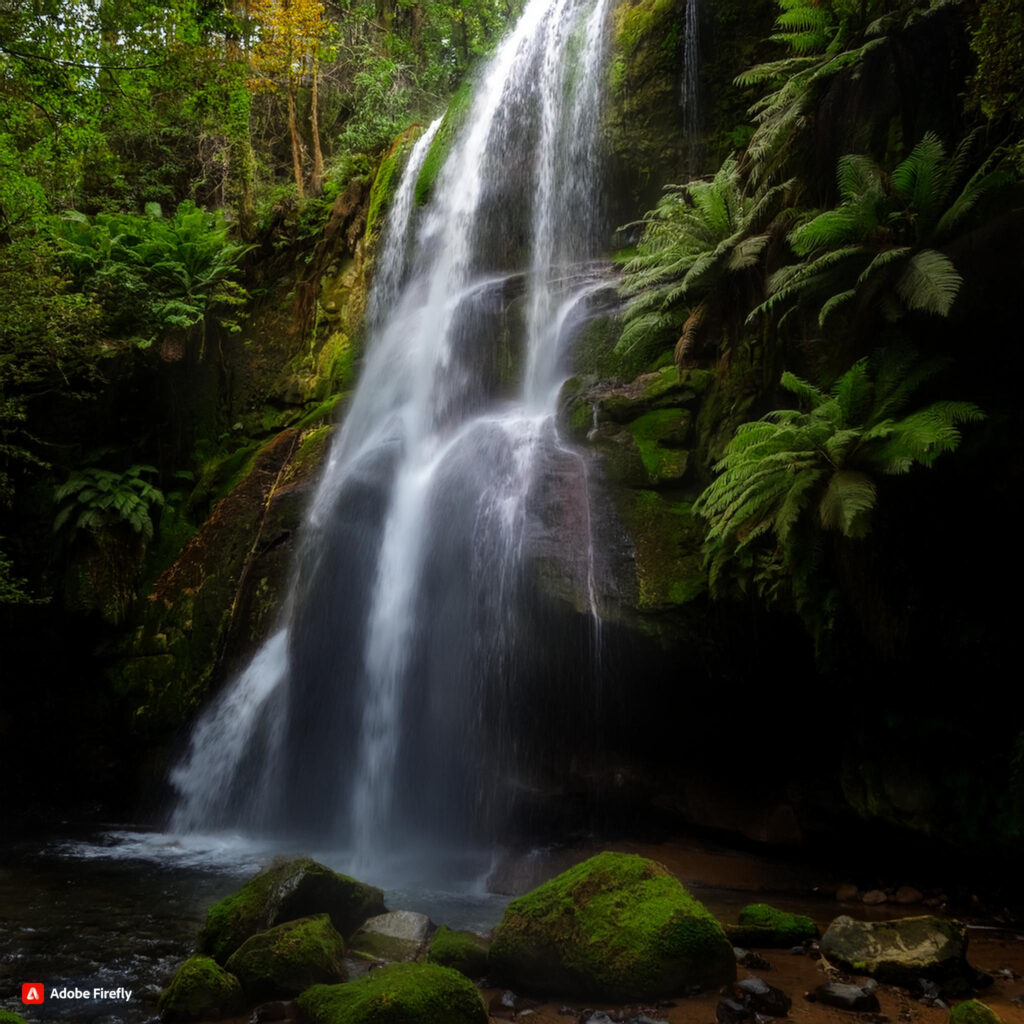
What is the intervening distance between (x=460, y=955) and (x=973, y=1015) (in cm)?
238

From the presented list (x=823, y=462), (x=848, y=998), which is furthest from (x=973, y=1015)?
(x=823, y=462)

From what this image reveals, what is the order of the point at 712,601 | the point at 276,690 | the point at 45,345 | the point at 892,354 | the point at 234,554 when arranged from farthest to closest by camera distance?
1. the point at 234,554
2. the point at 45,345
3. the point at 276,690
4. the point at 712,601
5. the point at 892,354

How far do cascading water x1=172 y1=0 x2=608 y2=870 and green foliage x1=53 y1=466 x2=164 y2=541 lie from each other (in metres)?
2.71

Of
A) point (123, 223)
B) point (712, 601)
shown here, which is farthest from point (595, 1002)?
point (123, 223)

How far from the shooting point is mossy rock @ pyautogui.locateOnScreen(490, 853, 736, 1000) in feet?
12.0

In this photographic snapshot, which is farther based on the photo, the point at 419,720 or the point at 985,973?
the point at 419,720

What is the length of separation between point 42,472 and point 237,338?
3.90 m

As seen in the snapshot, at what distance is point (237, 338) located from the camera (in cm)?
1348

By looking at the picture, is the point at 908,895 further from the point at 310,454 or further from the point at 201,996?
the point at 310,454

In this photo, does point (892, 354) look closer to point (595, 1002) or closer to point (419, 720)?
point (595, 1002)

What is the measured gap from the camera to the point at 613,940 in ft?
12.4

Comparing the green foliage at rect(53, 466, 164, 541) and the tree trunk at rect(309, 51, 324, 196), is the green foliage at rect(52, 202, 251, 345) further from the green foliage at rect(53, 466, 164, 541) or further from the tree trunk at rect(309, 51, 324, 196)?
the tree trunk at rect(309, 51, 324, 196)

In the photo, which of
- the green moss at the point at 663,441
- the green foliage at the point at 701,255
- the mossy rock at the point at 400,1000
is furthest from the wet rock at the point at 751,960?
the green foliage at the point at 701,255

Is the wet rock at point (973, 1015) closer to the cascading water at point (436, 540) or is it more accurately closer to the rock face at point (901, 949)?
the rock face at point (901, 949)
